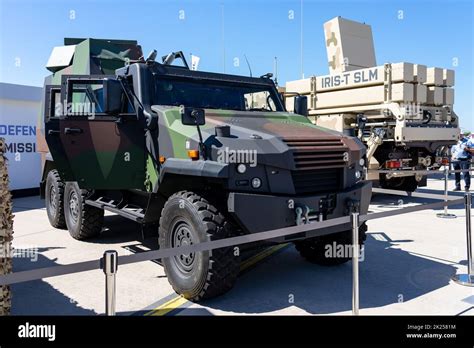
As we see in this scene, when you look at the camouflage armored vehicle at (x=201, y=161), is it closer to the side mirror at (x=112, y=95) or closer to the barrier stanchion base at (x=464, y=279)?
the side mirror at (x=112, y=95)

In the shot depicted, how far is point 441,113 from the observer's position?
9945 mm

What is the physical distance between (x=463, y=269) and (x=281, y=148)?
9.22 ft

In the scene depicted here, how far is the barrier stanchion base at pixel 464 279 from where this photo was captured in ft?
14.6

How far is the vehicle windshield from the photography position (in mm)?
4973

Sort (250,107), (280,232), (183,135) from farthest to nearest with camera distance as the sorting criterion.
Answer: (250,107), (183,135), (280,232)

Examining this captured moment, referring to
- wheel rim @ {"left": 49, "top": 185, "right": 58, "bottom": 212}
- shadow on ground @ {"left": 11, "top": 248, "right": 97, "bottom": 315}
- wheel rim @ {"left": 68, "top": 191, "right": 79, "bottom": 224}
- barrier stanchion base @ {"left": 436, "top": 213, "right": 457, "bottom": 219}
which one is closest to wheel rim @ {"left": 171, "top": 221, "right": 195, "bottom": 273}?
shadow on ground @ {"left": 11, "top": 248, "right": 97, "bottom": 315}

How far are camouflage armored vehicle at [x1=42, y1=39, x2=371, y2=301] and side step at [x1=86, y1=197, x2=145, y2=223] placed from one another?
0.03 m

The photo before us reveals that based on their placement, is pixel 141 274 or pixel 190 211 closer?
pixel 190 211

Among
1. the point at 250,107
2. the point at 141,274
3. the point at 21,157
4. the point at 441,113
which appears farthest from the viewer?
the point at 21,157

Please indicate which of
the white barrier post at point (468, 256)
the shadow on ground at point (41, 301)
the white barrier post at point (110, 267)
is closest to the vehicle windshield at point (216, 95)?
the shadow on ground at point (41, 301)

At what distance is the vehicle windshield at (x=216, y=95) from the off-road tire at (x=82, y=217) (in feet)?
7.10

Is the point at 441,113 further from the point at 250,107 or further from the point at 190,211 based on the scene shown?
the point at 190,211
